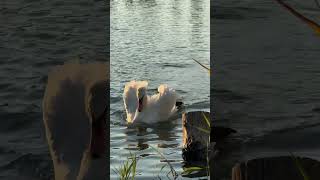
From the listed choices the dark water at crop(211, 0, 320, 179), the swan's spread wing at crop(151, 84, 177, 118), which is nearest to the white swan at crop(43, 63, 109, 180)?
the dark water at crop(211, 0, 320, 179)

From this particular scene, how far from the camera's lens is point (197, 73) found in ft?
18.8

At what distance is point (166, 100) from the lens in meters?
6.23

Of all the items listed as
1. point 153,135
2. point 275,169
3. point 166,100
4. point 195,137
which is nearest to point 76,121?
point 275,169

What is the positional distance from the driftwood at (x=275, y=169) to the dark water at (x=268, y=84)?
57 centimetres

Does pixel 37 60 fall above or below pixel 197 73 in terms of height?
above

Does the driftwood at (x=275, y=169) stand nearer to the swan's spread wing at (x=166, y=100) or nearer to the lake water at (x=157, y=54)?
the lake water at (x=157, y=54)

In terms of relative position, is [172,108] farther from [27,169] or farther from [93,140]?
Answer: [93,140]

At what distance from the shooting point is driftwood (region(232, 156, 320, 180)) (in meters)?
1.45

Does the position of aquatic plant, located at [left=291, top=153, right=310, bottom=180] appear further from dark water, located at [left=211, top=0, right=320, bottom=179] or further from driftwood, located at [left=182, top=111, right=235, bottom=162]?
driftwood, located at [left=182, top=111, right=235, bottom=162]

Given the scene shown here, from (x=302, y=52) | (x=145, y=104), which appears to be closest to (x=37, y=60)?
(x=302, y=52)

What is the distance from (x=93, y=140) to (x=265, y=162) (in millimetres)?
607

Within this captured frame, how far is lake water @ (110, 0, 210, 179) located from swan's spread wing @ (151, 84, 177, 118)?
8cm

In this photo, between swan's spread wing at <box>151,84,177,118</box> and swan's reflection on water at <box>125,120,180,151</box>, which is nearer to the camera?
swan's reflection on water at <box>125,120,180,151</box>

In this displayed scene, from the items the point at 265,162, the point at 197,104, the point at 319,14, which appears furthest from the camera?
the point at 197,104
